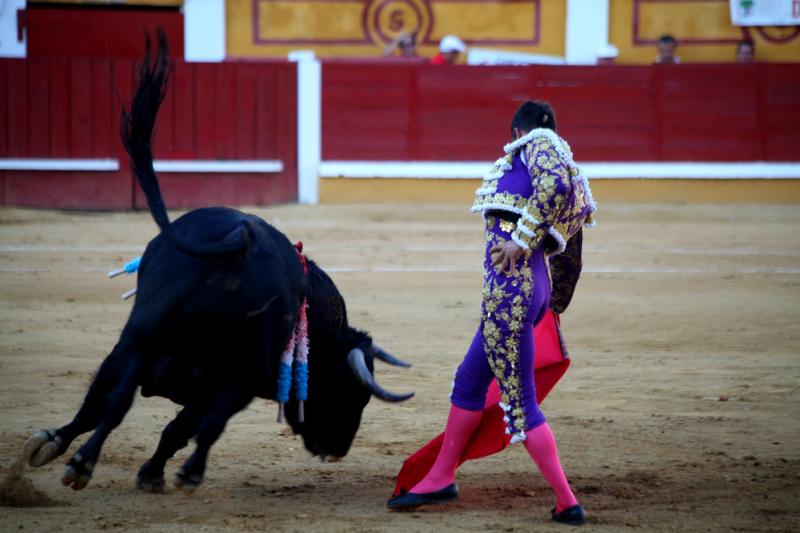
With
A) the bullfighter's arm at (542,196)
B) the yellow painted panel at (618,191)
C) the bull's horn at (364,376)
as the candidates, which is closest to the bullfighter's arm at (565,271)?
the bullfighter's arm at (542,196)

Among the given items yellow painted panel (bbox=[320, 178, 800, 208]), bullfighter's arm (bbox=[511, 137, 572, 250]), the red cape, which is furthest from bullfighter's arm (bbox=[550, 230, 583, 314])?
yellow painted panel (bbox=[320, 178, 800, 208])

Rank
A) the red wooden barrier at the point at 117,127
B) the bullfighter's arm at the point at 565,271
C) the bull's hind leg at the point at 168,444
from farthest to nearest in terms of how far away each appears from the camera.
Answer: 1. the red wooden barrier at the point at 117,127
2. the bull's hind leg at the point at 168,444
3. the bullfighter's arm at the point at 565,271

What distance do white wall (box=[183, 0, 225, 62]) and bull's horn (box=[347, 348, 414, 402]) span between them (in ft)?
27.9

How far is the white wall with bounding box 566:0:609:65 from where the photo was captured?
11.4 metres

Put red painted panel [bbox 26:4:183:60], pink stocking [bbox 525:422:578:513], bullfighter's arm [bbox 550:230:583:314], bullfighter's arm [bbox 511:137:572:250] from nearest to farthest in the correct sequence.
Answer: bullfighter's arm [bbox 511:137:572:250] < pink stocking [bbox 525:422:578:513] < bullfighter's arm [bbox 550:230:583:314] < red painted panel [bbox 26:4:183:60]

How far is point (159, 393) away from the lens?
10.0ft

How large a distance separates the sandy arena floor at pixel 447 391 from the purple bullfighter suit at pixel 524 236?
34 centimetres

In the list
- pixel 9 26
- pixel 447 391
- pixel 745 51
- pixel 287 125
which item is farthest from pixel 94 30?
pixel 447 391

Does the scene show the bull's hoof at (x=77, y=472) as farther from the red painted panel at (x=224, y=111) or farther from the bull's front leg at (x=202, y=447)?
the red painted panel at (x=224, y=111)

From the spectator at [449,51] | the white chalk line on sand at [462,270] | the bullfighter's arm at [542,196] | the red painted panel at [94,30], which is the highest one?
the red painted panel at [94,30]

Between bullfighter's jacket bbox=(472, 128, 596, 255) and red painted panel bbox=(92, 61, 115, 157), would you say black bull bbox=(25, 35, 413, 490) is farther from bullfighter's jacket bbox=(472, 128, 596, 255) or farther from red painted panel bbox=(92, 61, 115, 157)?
red painted panel bbox=(92, 61, 115, 157)

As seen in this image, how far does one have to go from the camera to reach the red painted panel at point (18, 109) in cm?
1030

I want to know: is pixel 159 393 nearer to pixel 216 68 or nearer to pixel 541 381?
pixel 541 381

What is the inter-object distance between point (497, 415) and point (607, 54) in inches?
339
